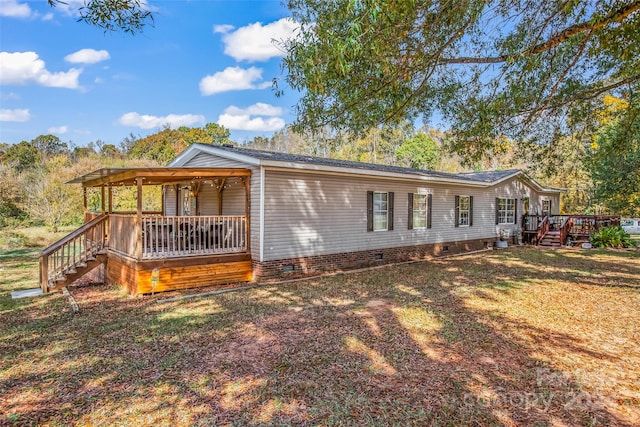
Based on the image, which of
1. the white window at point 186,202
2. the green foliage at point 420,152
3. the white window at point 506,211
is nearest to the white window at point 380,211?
the white window at point 186,202

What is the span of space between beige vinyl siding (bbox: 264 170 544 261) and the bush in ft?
25.2

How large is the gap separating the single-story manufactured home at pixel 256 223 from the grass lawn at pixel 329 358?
1011mm

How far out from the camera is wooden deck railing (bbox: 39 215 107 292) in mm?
8117

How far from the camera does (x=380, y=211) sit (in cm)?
1162

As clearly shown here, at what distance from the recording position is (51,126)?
1539 inches

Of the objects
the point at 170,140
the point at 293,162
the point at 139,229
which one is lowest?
the point at 139,229

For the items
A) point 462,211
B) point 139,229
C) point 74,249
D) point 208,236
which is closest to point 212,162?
point 208,236

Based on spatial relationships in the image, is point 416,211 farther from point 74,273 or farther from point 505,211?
point 74,273

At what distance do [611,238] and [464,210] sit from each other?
23.7 feet

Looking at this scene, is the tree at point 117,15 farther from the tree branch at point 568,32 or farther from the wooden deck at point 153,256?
the tree branch at point 568,32

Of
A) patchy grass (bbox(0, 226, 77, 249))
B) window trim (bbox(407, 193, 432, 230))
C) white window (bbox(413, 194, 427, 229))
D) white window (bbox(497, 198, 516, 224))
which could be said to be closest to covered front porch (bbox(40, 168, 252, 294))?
window trim (bbox(407, 193, 432, 230))

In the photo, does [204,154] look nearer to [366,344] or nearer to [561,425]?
[366,344]

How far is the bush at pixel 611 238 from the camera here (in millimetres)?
15884

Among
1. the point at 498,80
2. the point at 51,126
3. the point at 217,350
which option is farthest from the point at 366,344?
the point at 51,126
